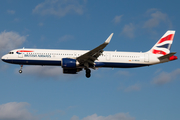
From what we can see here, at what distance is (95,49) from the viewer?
42.4 m

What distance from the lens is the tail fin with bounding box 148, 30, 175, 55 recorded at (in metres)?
49.3

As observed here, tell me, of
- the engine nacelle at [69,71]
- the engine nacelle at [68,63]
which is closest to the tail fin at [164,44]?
the engine nacelle at [69,71]

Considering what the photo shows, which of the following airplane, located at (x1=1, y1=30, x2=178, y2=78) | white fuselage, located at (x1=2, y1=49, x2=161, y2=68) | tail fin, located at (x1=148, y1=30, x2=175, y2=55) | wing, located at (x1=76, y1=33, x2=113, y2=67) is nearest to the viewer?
wing, located at (x1=76, y1=33, x2=113, y2=67)

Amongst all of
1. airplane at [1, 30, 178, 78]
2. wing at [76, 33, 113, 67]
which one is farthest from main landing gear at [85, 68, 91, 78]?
wing at [76, 33, 113, 67]

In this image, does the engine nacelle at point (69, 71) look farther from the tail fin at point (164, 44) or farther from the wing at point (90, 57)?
the tail fin at point (164, 44)

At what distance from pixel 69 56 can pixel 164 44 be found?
1637 centimetres

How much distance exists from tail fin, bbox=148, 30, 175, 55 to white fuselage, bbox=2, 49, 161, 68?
2006 millimetres

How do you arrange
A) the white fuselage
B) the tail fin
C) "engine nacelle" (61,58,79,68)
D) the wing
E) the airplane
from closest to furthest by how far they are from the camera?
the wing < "engine nacelle" (61,58,79,68) < the airplane < the white fuselage < the tail fin

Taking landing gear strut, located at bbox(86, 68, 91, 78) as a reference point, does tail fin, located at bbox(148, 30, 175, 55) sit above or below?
above

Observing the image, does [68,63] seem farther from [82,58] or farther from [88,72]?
[88,72]

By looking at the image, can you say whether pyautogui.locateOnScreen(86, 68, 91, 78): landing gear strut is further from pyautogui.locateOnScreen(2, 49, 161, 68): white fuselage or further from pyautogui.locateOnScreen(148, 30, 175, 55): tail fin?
pyautogui.locateOnScreen(148, 30, 175, 55): tail fin

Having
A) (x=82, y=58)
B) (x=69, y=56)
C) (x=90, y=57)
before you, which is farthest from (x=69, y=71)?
(x=90, y=57)

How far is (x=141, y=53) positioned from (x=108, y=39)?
9719mm

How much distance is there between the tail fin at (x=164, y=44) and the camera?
49.3m
